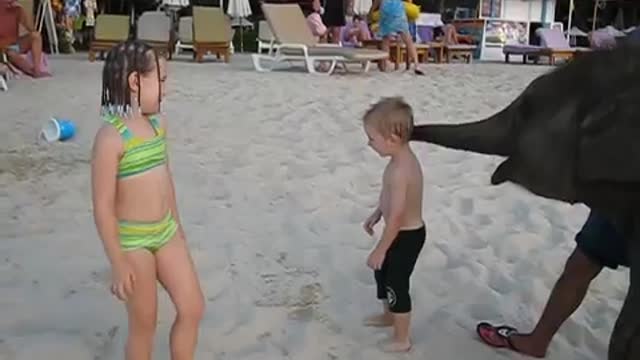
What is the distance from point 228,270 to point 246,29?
877 inches

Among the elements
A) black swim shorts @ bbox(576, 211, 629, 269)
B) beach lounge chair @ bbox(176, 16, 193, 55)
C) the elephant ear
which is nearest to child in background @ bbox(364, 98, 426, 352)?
black swim shorts @ bbox(576, 211, 629, 269)

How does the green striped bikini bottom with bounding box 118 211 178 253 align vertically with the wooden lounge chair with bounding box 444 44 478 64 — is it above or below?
above

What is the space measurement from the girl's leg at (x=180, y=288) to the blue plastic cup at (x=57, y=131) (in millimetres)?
4667

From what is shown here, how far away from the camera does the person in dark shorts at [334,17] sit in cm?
1762

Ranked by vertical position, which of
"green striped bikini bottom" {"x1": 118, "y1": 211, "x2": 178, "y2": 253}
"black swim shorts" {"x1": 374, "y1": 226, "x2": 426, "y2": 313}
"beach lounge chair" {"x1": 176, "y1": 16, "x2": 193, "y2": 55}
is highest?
"green striped bikini bottom" {"x1": 118, "y1": 211, "x2": 178, "y2": 253}

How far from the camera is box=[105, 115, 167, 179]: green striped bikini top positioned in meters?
2.26

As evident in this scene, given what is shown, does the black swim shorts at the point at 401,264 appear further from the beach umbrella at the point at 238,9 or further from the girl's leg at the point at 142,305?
the beach umbrella at the point at 238,9

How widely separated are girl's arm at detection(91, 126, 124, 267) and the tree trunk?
128 centimetres

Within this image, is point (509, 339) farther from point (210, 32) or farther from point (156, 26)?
point (156, 26)

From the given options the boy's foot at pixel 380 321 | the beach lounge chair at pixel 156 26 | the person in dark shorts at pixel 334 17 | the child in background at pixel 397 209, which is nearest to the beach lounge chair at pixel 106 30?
the beach lounge chair at pixel 156 26

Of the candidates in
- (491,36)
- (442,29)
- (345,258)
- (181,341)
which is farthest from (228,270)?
(491,36)

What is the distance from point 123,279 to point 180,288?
0.19 m

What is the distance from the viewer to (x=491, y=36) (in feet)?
78.3

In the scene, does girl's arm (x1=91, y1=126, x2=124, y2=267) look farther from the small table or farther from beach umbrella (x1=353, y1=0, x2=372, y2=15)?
beach umbrella (x1=353, y1=0, x2=372, y2=15)
